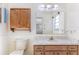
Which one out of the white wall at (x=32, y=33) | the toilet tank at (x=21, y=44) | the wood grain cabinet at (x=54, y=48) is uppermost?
the white wall at (x=32, y=33)

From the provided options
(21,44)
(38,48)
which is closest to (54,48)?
(38,48)

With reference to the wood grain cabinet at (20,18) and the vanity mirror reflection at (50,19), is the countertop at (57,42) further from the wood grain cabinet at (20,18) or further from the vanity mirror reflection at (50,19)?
the wood grain cabinet at (20,18)

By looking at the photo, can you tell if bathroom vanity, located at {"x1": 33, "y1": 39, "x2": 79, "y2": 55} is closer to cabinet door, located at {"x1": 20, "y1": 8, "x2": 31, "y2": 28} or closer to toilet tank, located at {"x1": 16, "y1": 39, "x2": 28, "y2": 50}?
toilet tank, located at {"x1": 16, "y1": 39, "x2": 28, "y2": 50}

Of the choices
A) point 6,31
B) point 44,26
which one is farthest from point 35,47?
point 6,31

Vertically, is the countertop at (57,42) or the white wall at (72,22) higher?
the white wall at (72,22)

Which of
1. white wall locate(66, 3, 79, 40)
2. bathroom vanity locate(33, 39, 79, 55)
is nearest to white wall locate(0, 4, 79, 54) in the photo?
white wall locate(66, 3, 79, 40)

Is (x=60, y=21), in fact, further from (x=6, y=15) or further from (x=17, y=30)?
(x=6, y=15)

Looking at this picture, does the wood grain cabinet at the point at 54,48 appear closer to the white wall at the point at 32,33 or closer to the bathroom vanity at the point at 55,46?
the bathroom vanity at the point at 55,46

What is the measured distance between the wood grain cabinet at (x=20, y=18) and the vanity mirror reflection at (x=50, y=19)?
0.16 meters

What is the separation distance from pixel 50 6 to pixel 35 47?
70 centimetres

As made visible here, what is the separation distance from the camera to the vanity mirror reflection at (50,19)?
2.09 meters

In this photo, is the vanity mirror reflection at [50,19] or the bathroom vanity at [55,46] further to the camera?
the vanity mirror reflection at [50,19]

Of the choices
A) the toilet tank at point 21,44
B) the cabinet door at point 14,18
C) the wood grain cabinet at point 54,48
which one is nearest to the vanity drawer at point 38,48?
the wood grain cabinet at point 54,48

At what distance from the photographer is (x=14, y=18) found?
2.07 metres
